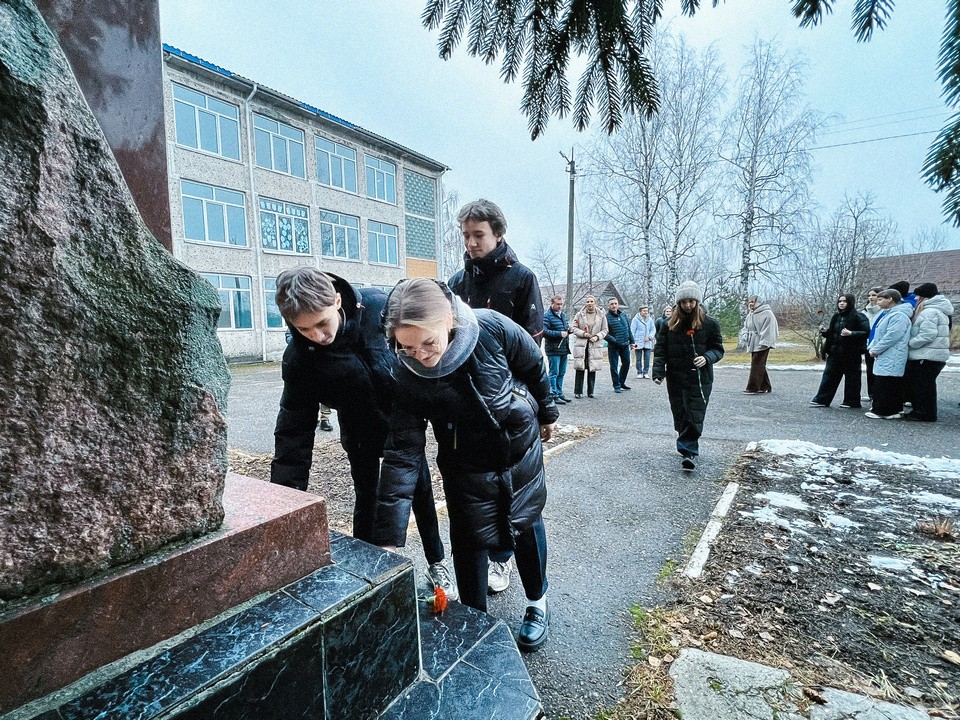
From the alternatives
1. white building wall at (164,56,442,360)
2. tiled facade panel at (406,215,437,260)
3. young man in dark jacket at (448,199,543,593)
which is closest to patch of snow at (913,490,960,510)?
young man in dark jacket at (448,199,543,593)

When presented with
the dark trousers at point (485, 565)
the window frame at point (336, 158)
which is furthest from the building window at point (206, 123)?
the dark trousers at point (485, 565)

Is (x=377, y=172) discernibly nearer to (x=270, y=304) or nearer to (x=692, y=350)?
(x=270, y=304)

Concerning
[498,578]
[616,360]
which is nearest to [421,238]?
[616,360]

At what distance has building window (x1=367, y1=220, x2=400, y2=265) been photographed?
72.1 feet

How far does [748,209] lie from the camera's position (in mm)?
17344

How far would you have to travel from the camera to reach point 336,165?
20359mm

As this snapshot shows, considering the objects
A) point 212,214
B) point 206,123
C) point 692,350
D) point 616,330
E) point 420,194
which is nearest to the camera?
point 692,350

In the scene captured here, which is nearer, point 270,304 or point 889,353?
point 889,353

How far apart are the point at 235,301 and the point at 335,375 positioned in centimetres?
1693

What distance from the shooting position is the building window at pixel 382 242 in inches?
865

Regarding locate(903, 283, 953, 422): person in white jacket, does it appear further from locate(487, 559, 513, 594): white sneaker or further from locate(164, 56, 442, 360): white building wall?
locate(164, 56, 442, 360): white building wall

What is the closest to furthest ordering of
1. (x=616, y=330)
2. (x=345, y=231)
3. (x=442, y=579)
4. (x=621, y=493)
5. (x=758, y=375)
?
(x=442, y=579) → (x=621, y=493) → (x=758, y=375) → (x=616, y=330) → (x=345, y=231)

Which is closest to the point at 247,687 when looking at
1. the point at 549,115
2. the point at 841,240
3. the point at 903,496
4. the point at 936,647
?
the point at 549,115

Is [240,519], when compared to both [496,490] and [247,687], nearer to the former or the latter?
[247,687]
